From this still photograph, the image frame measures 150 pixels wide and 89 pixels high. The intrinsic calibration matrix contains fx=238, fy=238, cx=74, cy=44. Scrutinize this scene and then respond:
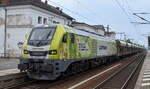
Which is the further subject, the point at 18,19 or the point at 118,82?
the point at 18,19

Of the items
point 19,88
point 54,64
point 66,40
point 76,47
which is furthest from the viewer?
point 76,47

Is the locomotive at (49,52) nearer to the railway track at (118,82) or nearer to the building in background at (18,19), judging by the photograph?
the railway track at (118,82)

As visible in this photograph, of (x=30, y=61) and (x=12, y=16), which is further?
(x=12, y=16)

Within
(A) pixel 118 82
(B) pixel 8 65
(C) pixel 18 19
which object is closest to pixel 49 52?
(A) pixel 118 82

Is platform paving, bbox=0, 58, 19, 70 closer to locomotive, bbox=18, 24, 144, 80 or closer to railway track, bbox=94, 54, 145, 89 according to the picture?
locomotive, bbox=18, 24, 144, 80

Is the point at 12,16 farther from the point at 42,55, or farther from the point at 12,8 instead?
the point at 42,55

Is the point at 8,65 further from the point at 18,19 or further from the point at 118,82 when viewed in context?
the point at 18,19

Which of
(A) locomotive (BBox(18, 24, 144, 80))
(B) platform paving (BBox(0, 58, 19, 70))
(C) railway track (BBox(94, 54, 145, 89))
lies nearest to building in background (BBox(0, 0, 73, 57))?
(B) platform paving (BBox(0, 58, 19, 70))

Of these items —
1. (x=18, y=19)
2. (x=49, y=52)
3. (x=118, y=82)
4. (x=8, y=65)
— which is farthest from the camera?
(x=18, y=19)

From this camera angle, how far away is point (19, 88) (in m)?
11.4

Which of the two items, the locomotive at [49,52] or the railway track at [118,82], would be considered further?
the railway track at [118,82]

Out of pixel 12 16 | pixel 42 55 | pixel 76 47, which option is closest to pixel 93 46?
pixel 76 47

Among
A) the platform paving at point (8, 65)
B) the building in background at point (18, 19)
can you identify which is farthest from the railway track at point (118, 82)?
the building in background at point (18, 19)

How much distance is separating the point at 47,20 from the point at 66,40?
27019mm
